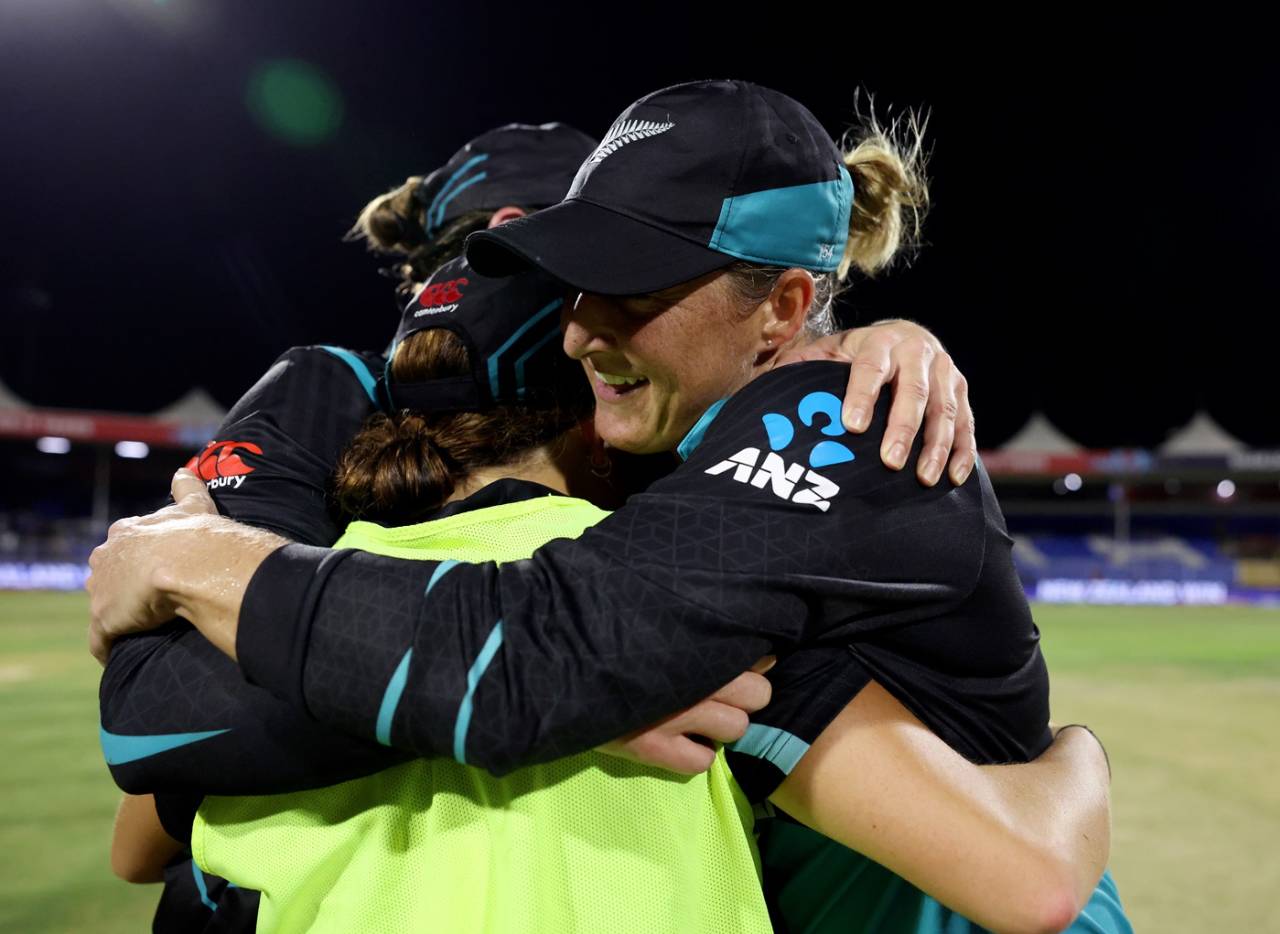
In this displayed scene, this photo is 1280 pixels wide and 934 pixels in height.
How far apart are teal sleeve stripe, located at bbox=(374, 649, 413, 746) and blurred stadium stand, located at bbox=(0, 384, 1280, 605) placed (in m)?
19.7

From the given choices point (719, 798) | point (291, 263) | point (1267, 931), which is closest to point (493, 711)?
point (719, 798)

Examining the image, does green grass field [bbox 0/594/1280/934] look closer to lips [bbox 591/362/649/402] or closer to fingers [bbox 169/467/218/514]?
fingers [bbox 169/467/218/514]

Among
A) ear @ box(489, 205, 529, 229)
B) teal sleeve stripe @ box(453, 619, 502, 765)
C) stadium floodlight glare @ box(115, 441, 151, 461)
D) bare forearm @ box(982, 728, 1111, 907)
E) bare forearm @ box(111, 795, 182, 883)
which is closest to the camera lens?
teal sleeve stripe @ box(453, 619, 502, 765)

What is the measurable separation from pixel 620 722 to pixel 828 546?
32 centimetres

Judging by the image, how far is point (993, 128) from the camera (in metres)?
30.0

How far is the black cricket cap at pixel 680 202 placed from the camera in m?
1.34

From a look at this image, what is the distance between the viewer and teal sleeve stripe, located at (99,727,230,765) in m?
1.10

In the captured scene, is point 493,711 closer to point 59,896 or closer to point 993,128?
point 59,896

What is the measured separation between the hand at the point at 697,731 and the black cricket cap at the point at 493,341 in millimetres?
620

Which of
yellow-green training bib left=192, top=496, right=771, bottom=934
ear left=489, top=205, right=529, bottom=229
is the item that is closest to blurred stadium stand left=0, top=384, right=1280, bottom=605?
ear left=489, top=205, right=529, bottom=229

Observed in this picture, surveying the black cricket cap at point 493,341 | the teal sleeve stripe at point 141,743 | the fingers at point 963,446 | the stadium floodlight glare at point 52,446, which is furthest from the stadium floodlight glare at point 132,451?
the fingers at point 963,446

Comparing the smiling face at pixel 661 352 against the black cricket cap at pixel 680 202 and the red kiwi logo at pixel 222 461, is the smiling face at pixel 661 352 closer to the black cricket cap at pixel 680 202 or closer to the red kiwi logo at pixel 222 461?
the black cricket cap at pixel 680 202

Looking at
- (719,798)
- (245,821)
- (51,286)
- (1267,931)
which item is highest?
(719,798)

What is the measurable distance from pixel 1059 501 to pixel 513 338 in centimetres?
3794
